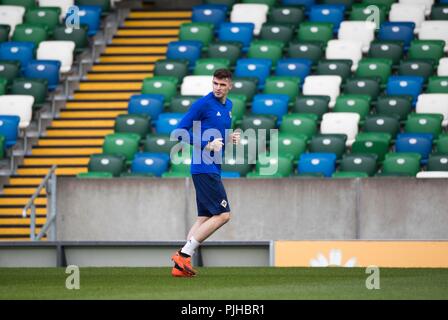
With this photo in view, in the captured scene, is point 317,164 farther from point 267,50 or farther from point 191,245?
point 191,245

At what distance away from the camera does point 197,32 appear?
23109 millimetres

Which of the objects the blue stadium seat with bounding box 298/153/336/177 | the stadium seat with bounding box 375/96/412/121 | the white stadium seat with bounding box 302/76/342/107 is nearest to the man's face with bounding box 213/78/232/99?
the blue stadium seat with bounding box 298/153/336/177

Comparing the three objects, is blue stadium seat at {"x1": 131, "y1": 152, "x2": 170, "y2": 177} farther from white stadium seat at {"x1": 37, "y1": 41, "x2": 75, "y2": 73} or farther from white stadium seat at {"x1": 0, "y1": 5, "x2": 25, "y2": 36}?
white stadium seat at {"x1": 0, "y1": 5, "x2": 25, "y2": 36}

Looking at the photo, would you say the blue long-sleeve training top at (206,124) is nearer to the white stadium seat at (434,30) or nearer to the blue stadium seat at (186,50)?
the blue stadium seat at (186,50)

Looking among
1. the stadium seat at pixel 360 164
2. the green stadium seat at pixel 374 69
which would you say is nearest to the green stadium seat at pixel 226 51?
the green stadium seat at pixel 374 69

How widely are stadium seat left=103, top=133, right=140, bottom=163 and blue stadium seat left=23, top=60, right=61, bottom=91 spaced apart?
8.52 feet

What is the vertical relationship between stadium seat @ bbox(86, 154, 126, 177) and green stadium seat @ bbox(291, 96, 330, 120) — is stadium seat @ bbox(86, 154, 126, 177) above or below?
below

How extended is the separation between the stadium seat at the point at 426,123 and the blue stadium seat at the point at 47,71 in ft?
19.9

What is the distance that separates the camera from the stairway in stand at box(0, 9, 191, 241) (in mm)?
20781

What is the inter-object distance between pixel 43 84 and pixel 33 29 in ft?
6.70

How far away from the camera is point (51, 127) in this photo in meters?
22.2

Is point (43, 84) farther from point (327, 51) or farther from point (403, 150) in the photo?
point (403, 150)

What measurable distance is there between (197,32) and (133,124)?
Answer: 3.08m

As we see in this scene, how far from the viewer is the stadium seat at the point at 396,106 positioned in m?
20.6
